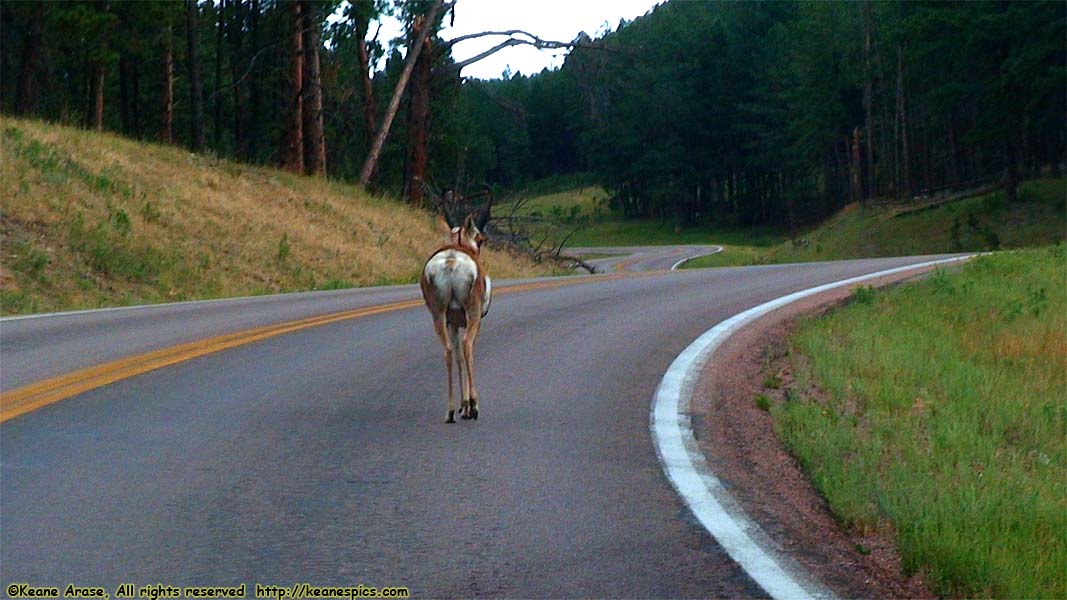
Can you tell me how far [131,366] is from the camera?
11.0 m

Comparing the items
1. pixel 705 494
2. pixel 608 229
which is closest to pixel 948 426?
pixel 705 494

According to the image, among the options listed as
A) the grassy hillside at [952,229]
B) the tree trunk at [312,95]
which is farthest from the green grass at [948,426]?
the grassy hillside at [952,229]

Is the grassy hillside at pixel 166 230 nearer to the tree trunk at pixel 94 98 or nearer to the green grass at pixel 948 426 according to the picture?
the green grass at pixel 948 426

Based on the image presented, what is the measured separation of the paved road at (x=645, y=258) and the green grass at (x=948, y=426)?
33351mm

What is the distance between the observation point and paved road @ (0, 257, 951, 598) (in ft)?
17.7

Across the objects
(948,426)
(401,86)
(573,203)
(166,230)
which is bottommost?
(948,426)

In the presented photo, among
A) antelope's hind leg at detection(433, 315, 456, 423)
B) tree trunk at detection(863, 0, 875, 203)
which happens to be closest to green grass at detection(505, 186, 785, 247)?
tree trunk at detection(863, 0, 875, 203)

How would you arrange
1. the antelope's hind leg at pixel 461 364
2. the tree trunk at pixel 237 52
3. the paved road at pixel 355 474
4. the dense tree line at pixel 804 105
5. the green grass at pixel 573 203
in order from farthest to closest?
the green grass at pixel 573 203 → the tree trunk at pixel 237 52 → the dense tree line at pixel 804 105 → the antelope's hind leg at pixel 461 364 → the paved road at pixel 355 474

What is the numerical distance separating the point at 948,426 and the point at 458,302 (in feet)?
12.8

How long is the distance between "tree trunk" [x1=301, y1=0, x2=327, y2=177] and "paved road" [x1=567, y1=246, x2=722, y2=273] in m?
16.4

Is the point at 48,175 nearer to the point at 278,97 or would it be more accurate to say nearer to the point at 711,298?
the point at 711,298

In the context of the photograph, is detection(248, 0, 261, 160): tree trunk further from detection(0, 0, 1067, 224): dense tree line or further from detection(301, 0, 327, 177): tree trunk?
detection(301, 0, 327, 177): tree trunk

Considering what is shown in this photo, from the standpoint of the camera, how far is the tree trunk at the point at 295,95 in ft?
110

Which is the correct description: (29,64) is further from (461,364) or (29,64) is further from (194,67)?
(461,364)
